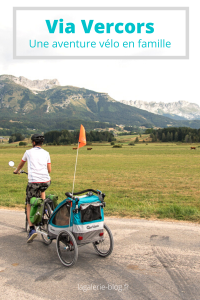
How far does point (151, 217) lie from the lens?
891cm

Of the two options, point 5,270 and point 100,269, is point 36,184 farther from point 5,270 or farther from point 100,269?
point 100,269

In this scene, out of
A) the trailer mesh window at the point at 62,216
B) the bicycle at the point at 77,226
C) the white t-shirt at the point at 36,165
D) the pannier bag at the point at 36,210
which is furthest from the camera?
the white t-shirt at the point at 36,165

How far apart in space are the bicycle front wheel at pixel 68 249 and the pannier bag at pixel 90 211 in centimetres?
42

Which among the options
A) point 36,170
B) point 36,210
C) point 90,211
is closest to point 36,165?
point 36,170

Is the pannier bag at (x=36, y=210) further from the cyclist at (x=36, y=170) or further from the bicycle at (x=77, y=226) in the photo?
the bicycle at (x=77, y=226)

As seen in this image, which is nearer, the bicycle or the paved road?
the paved road

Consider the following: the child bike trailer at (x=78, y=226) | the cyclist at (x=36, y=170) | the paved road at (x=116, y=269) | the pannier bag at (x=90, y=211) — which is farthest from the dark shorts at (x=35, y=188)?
the pannier bag at (x=90, y=211)

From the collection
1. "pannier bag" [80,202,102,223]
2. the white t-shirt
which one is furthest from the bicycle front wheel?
the white t-shirt

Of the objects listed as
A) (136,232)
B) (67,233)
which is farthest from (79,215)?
(136,232)

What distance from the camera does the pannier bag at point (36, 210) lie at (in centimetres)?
615

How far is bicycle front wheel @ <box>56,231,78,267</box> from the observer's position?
4945mm

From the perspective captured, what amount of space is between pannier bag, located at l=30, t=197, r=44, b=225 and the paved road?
638 mm

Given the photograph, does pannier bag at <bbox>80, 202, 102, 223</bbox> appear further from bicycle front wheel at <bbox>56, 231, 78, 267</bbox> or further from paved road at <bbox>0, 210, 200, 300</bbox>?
paved road at <bbox>0, 210, 200, 300</bbox>

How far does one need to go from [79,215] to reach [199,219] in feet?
16.2
